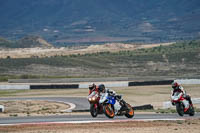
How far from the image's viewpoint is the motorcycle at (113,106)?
25859mm

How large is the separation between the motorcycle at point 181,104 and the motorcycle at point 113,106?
2.58 meters

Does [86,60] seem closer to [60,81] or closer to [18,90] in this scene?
[60,81]

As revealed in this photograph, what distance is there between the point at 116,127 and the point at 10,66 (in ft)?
241

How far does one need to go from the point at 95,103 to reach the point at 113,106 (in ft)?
2.87

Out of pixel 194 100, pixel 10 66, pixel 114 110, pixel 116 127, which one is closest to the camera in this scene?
pixel 116 127

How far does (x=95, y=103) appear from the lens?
26.3 meters

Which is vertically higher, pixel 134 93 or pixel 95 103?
pixel 95 103

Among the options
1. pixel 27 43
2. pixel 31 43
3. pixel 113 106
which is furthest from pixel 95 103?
pixel 27 43

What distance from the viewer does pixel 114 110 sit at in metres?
26.2

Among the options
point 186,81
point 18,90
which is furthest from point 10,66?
point 186,81

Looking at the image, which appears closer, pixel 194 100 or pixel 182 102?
pixel 182 102

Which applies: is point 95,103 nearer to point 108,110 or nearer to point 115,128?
point 108,110

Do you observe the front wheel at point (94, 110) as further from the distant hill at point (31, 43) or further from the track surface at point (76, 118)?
the distant hill at point (31, 43)

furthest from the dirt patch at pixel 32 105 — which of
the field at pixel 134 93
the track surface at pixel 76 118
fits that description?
the track surface at pixel 76 118
